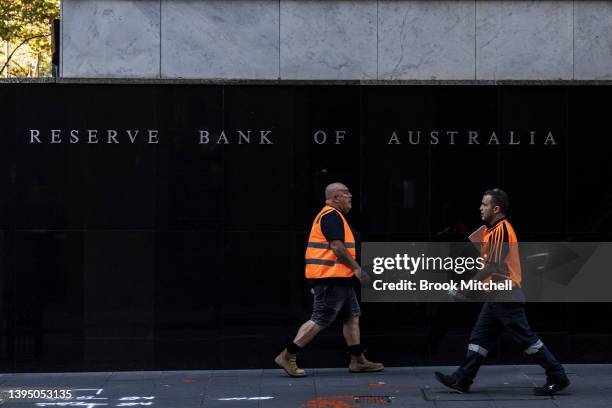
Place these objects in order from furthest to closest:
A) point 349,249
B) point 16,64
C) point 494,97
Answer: point 16,64, point 494,97, point 349,249

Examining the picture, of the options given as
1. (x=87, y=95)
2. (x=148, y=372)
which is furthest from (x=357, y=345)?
(x=87, y=95)

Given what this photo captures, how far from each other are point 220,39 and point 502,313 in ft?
14.1

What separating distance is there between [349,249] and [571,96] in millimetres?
3049

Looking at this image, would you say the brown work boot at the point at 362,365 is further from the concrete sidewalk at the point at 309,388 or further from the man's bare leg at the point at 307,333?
the man's bare leg at the point at 307,333

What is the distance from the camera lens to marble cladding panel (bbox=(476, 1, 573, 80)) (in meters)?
10.8

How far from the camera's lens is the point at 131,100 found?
1052 cm

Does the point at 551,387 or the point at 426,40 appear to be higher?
the point at 426,40

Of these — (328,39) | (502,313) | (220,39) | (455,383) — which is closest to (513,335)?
(502,313)

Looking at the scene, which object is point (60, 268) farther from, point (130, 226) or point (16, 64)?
point (16, 64)

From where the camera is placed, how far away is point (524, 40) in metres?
10.8

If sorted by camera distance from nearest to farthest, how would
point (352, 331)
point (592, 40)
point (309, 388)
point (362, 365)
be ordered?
point (309, 388), point (352, 331), point (362, 365), point (592, 40)

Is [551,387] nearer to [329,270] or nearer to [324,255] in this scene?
[329,270]

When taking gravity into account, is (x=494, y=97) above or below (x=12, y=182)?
above

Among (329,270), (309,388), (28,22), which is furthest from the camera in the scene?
(28,22)
